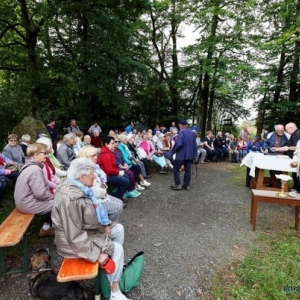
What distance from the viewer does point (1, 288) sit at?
2336mm

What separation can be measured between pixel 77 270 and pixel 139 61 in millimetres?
12444

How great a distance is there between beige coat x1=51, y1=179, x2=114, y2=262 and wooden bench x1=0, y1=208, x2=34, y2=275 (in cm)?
61

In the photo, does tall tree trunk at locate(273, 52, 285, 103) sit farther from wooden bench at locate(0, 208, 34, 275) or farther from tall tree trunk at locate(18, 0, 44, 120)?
wooden bench at locate(0, 208, 34, 275)

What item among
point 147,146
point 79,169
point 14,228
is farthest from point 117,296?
point 147,146

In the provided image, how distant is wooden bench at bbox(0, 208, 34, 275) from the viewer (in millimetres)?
2275

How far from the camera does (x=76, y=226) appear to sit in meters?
1.94

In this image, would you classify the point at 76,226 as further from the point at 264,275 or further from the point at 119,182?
the point at 119,182

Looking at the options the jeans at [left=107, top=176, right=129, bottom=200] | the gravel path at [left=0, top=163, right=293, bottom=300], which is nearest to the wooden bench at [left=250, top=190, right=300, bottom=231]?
the gravel path at [left=0, top=163, right=293, bottom=300]

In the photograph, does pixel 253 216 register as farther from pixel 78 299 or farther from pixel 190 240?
pixel 78 299

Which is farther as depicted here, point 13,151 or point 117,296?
point 13,151

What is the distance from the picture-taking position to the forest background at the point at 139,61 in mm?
8938

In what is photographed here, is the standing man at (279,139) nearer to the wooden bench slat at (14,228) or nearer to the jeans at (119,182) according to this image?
the jeans at (119,182)

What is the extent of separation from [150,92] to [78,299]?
50.8 feet

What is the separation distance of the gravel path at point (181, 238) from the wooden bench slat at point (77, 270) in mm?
617
